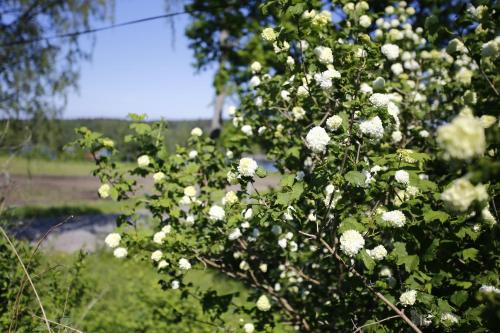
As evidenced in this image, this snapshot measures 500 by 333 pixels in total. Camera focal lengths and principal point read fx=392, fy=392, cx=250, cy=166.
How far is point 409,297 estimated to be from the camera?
182 centimetres

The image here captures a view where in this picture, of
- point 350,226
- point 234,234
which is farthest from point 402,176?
point 234,234

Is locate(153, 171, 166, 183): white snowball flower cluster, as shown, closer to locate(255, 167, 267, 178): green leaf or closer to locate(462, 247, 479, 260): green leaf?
locate(255, 167, 267, 178): green leaf

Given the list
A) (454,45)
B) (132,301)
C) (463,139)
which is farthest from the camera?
(132,301)

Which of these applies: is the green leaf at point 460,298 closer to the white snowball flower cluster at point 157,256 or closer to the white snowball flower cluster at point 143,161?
the white snowball flower cluster at point 157,256

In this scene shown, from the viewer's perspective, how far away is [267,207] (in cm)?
193

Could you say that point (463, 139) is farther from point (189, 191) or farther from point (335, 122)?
point (189, 191)

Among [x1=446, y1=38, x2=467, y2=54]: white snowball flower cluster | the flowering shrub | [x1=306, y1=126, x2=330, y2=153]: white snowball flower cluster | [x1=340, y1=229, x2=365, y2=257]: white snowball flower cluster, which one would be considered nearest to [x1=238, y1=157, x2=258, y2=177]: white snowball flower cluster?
the flowering shrub

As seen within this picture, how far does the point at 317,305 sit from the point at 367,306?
2.20ft

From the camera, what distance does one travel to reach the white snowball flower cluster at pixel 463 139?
0.86 m

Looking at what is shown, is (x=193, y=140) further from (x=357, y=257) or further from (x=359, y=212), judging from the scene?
(x=357, y=257)

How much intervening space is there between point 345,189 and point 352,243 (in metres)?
0.46

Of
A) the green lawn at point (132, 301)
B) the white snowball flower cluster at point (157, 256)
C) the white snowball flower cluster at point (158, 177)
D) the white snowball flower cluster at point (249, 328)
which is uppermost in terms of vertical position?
the white snowball flower cluster at point (158, 177)

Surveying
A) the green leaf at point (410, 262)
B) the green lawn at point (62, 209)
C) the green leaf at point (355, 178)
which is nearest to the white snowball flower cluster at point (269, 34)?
the green leaf at point (355, 178)

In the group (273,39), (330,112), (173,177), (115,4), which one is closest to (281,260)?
(173,177)
